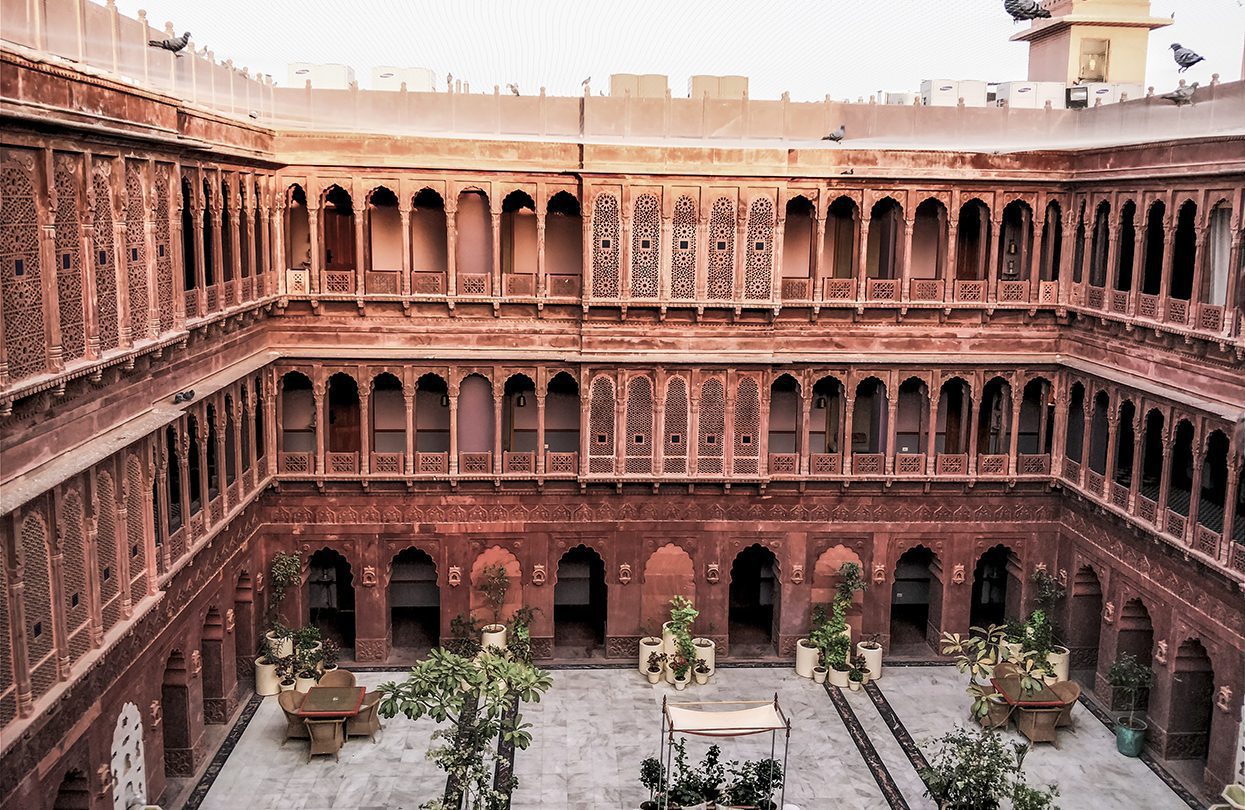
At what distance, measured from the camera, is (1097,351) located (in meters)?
22.8

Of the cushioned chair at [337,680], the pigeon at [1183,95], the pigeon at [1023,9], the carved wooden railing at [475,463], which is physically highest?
the pigeon at [1023,9]

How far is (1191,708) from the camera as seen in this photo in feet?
66.5

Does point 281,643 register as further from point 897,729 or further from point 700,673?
point 897,729

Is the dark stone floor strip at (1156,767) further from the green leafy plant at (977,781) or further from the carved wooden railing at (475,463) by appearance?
the carved wooden railing at (475,463)

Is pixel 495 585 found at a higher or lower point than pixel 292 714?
higher

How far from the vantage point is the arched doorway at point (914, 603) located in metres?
25.5

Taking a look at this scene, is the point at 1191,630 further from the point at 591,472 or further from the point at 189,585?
the point at 189,585

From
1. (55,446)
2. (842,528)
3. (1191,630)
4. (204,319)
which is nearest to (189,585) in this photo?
→ (204,319)

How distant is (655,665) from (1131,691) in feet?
29.8

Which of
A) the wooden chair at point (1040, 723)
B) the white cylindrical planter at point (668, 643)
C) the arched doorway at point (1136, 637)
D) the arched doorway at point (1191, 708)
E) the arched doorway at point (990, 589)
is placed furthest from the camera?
the arched doorway at point (990, 589)

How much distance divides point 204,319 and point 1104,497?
16880mm

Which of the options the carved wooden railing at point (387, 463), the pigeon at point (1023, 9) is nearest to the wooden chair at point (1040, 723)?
the carved wooden railing at point (387, 463)

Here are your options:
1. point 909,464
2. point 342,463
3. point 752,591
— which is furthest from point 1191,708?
point 342,463

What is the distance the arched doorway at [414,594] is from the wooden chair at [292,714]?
5.39 m
